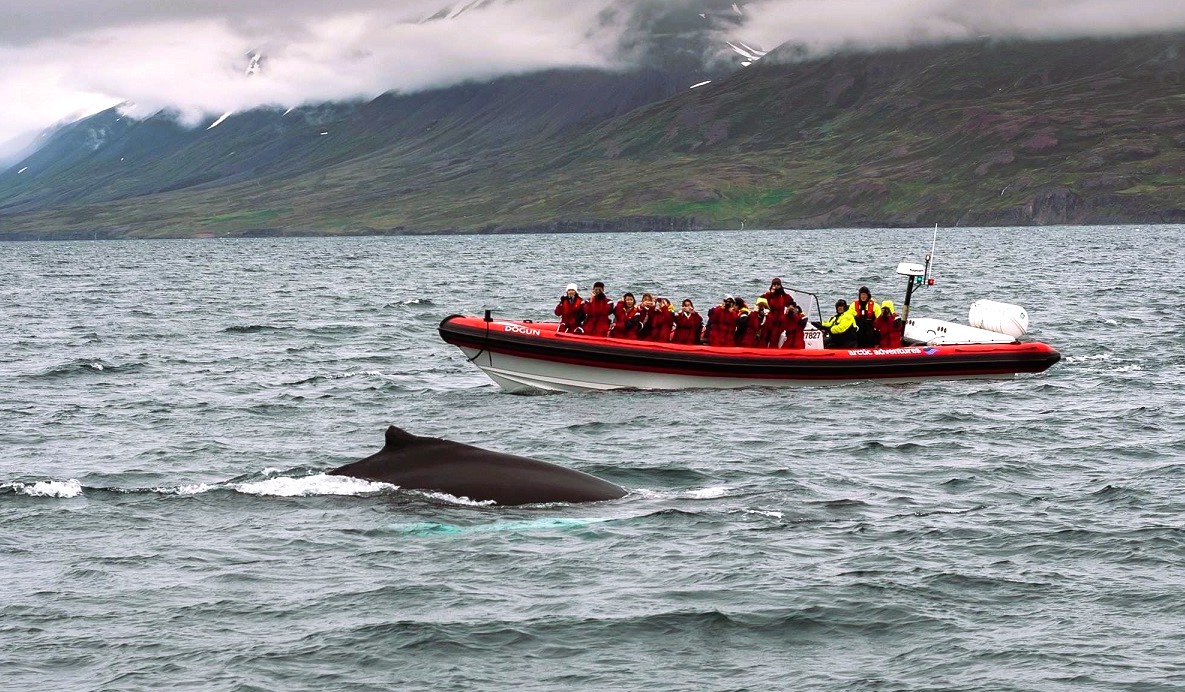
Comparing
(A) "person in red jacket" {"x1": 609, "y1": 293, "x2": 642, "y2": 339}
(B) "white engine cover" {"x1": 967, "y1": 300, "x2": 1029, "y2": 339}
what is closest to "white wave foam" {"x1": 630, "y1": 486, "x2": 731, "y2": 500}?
(A) "person in red jacket" {"x1": 609, "y1": 293, "x2": 642, "y2": 339}

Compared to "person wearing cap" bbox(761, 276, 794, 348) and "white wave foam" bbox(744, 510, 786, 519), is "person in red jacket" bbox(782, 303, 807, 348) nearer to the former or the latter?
"person wearing cap" bbox(761, 276, 794, 348)

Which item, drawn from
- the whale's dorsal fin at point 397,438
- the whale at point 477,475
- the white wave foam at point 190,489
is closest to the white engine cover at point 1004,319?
the whale at point 477,475

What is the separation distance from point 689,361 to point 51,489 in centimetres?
1342

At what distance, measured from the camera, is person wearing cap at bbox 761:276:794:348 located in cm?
2986

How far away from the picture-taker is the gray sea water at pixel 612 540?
1264 cm

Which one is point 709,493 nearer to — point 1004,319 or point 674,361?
point 674,361

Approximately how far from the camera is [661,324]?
1188 inches

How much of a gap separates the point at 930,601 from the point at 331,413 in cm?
1571

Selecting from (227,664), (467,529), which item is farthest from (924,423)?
(227,664)

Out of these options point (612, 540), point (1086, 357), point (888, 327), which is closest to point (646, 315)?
point (888, 327)

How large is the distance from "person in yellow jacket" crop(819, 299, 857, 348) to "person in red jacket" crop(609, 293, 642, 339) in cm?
394

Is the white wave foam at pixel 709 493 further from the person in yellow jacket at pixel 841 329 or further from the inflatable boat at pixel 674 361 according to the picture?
the person in yellow jacket at pixel 841 329

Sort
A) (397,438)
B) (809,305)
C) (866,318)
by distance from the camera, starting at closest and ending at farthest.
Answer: (397,438) < (866,318) < (809,305)

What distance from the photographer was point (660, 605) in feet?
46.2
